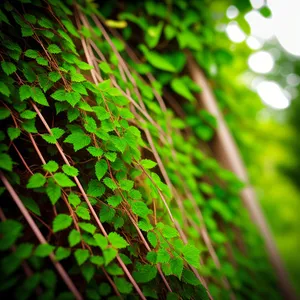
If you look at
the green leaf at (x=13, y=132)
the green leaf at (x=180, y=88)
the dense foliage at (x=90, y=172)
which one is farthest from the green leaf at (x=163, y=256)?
the green leaf at (x=180, y=88)

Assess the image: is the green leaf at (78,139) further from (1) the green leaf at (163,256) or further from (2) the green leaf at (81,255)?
(1) the green leaf at (163,256)

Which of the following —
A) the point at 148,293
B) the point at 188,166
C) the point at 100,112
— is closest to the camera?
the point at 148,293

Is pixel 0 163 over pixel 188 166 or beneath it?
over

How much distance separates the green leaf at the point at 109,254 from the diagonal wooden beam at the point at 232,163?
1.52m

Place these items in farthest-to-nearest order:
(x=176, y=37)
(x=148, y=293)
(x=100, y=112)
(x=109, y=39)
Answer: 1. (x=176, y=37)
2. (x=109, y=39)
3. (x=100, y=112)
4. (x=148, y=293)

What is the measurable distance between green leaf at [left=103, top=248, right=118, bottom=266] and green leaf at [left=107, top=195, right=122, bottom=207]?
0.18 meters

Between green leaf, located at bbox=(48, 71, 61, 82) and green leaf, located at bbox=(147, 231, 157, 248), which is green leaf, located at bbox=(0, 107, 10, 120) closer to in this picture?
green leaf, located at bbox=(48, 71, 61, 82)

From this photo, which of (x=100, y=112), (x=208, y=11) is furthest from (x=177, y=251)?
(x=208, y=11)

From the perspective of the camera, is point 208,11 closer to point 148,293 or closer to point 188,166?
point 188,166

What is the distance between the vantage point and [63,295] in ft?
2.64

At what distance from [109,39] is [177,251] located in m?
1.38

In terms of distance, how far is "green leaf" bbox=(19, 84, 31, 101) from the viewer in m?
0.96

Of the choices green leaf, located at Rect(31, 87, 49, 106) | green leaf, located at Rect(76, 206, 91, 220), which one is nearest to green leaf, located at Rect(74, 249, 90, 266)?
green leaf, located at Rect(76, 206, 91, 220)

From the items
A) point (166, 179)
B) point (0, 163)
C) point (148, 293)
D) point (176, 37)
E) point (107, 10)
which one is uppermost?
point (107, 10)
